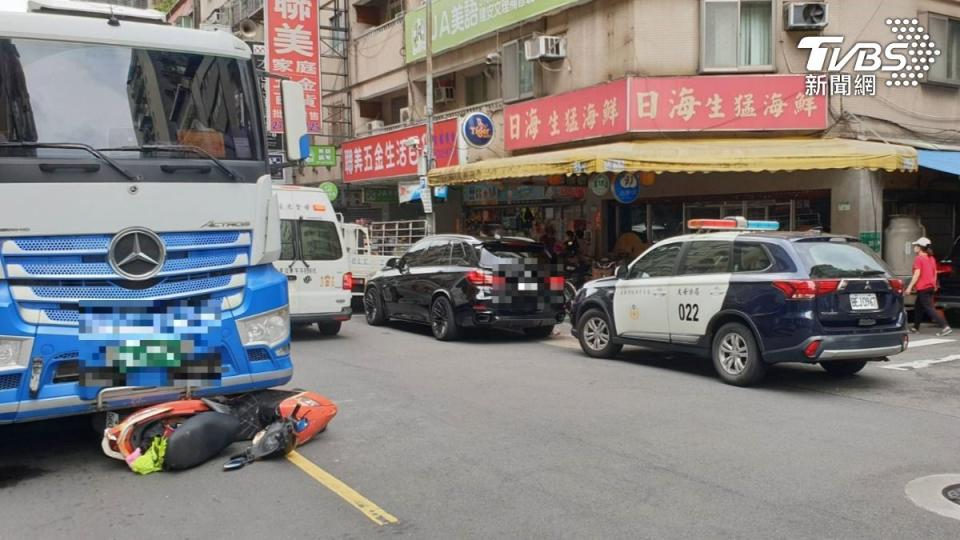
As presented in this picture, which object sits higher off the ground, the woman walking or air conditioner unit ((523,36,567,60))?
air conditioner unit ((523,36,567,60))

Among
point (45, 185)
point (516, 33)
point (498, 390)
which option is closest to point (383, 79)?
point (516, 33)

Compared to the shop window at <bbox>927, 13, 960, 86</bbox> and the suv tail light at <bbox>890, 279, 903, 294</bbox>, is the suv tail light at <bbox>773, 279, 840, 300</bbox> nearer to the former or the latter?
the suv tail light at <bbox>890, 279, 903, 294</bbox>

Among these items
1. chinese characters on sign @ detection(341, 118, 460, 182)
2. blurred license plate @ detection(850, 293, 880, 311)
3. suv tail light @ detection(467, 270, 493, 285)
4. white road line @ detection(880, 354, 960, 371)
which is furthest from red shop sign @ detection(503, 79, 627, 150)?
blurred license plate @ detection(850, 293, 880, 311)

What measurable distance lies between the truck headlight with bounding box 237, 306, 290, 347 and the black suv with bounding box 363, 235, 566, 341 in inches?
228

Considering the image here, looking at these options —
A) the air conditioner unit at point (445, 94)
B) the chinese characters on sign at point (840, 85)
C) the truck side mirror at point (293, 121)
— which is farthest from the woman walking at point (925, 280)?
the air conditioner unit at point (445, 94)

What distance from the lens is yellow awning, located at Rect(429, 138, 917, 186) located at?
1291 cm

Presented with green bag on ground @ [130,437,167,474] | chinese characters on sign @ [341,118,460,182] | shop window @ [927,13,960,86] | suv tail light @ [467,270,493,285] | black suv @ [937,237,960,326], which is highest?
shop window @ [927,13,960,86]

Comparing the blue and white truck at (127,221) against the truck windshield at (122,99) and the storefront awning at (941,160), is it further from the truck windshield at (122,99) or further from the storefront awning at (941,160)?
the storefront awning at (941,160)

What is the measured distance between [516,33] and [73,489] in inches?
628

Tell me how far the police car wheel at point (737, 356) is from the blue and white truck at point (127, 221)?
4.93 metres

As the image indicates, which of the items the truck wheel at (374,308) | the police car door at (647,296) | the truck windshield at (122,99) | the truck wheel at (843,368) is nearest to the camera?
the truck windshield at (122,99)

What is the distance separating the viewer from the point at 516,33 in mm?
18906

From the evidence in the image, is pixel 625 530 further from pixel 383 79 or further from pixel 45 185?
pixel 383 79

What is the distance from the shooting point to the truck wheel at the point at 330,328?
1310cm
